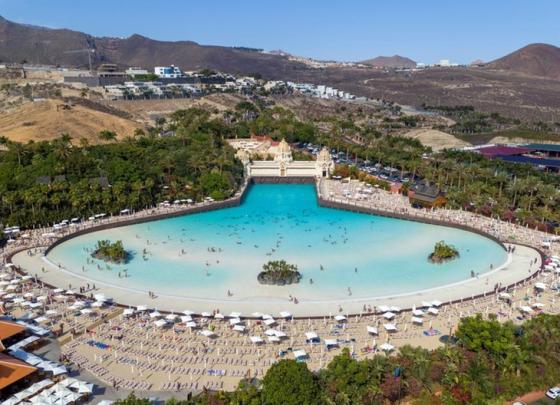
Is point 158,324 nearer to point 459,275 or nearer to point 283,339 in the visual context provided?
point 283,339

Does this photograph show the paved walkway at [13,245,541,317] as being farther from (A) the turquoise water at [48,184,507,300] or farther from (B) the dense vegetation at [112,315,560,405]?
(B) the dense vegetation at [112,315,560,405]

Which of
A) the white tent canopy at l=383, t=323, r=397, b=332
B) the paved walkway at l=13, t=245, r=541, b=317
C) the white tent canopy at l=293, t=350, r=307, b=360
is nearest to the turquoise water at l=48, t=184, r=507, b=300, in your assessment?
the paved walkway at l=13, t=245, r=541, b=317

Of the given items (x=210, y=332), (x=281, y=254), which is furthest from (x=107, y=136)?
(x=210, y=332)

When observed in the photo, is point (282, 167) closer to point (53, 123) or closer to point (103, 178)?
point (103, 178)

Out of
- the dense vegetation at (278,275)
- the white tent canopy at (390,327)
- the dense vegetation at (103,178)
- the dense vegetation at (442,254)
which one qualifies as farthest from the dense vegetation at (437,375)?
the dense vegetation at (103,178)

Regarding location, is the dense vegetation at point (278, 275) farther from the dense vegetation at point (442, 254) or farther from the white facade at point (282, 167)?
the white facade at point (282, 167)

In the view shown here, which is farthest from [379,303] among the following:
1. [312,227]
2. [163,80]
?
[163,80]
